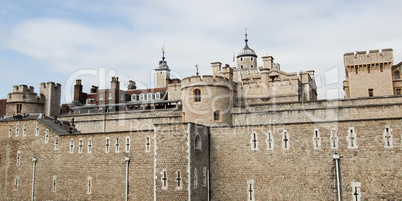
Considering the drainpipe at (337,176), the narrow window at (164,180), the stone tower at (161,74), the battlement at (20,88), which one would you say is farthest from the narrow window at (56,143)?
the stone tower at (161,74)

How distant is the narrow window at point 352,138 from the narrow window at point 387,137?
1.67 metres

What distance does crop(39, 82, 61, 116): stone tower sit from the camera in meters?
50.4

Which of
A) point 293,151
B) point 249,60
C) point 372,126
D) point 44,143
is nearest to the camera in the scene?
point 372,126

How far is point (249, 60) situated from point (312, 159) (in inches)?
1517

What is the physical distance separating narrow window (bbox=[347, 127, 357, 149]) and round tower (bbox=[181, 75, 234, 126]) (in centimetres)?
1023

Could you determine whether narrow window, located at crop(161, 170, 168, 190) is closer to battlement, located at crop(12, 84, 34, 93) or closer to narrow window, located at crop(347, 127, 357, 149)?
narrow window, located at crop(347, 127, 357, 149)

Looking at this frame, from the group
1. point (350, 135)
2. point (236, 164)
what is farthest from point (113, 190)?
point (350, 135)

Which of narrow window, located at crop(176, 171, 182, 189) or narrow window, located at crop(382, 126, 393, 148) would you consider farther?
narrow window, located at crop(176, 171, 182, 189)

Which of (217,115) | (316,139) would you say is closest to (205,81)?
(217,115)

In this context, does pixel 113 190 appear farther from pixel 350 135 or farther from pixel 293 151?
pixel 350 135

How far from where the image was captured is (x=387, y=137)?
24016 millimetres

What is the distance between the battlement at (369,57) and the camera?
39.6 metres

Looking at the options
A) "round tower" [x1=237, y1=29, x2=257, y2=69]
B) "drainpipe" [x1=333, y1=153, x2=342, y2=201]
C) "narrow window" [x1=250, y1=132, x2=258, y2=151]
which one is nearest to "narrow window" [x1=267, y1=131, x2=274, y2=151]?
"narrow window" [x1=250, y1=132, x2=258, y2=151]

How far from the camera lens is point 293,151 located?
1032 inches
